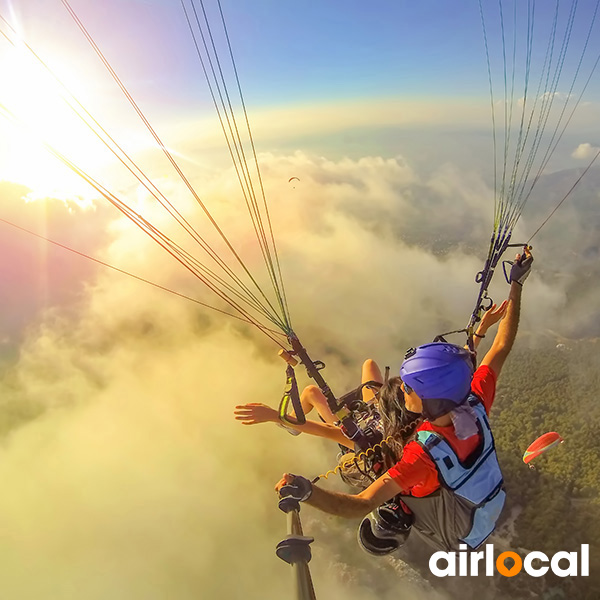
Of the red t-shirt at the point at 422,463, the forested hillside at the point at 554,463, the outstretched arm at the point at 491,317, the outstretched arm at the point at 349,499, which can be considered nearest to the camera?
the outstretched arm at the point at 349,499

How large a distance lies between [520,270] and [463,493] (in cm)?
276

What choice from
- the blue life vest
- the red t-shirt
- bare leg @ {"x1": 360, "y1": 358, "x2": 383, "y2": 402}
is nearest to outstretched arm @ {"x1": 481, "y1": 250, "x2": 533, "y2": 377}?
the red t-shirt

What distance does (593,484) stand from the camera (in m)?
50.2

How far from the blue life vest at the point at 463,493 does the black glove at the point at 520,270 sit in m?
2.05

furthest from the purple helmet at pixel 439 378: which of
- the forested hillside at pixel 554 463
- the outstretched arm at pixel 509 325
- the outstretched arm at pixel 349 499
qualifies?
the forested hillside at pixel 554 463

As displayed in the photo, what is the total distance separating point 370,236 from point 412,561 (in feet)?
525

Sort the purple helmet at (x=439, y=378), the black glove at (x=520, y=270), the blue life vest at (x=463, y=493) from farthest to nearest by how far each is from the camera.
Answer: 1. the black glove at (x=520, y=270)
2. the purple helmet at (x=439, y=378)
3. the blue life vest at (x=463, y=493)

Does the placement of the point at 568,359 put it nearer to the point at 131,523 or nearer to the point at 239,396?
the point at 239,396

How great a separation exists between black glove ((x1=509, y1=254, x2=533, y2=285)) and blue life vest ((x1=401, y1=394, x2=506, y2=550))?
2046 millimetres

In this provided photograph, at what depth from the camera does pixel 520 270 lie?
4.62 meters

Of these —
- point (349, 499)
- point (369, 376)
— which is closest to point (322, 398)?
point (369, 376)

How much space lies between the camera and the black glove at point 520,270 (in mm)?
4590

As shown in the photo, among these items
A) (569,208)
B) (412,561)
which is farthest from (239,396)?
(569,208)

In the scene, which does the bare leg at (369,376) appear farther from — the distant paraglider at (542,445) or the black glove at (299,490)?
the distant paraglider at (542,445)
